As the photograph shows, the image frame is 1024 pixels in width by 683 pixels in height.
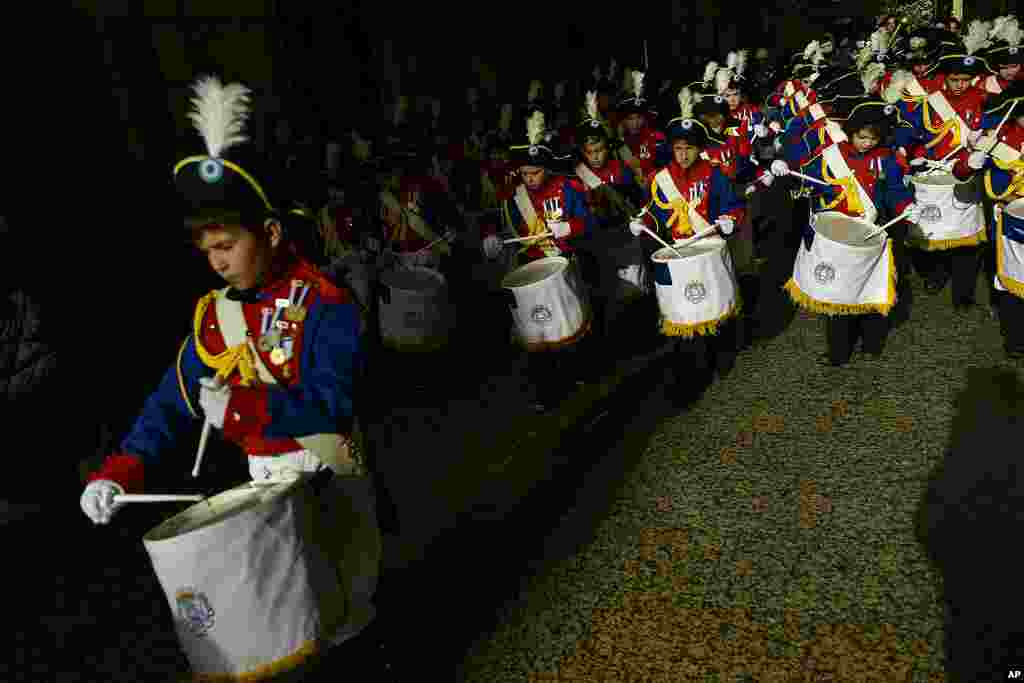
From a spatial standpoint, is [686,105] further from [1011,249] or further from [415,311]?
[415,311]

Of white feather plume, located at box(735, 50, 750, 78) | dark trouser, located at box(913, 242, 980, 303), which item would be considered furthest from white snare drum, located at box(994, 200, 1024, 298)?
white feather plume, located at box(735, 50, 750, 78)

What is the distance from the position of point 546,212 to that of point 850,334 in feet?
8.39

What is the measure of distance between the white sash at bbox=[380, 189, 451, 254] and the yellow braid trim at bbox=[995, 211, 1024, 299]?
4.37 m

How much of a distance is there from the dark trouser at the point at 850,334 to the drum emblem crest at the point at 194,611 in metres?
4.91

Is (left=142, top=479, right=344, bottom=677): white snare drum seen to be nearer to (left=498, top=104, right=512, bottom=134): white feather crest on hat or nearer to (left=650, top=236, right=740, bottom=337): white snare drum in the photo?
(left=650, top=236, right=740, bottom=337): white snare drum

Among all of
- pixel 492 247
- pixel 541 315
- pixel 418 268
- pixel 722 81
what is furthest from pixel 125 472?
pixel 722 81

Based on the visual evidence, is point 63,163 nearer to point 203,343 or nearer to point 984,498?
point 203,343

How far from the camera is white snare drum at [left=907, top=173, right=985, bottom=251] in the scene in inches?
260

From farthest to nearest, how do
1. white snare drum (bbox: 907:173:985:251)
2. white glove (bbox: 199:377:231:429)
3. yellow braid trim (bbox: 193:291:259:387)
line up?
white snare drum (bbox: 907:173:985:251) → yellow braid trim (bbox: 193:291:259:387) → white glove (bbox: 199:377:231:429)

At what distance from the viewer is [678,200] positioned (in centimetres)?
604

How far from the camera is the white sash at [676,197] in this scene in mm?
6012

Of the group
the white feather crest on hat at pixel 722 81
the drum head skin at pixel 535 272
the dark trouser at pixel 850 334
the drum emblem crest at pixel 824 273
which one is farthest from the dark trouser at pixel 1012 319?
the white feather crest on hat at pixel 722 81

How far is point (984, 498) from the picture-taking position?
4.25 meters

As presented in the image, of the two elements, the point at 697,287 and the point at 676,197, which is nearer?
the point at 697,287
